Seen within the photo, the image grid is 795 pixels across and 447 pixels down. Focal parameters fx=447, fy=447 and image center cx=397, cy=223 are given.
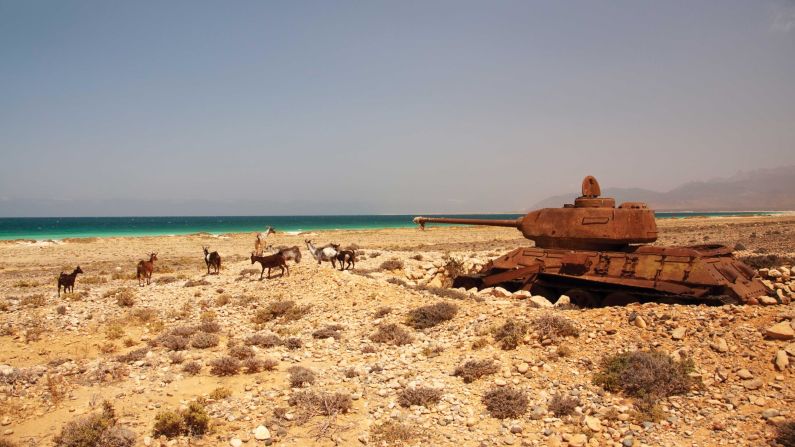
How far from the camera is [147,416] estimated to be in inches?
283

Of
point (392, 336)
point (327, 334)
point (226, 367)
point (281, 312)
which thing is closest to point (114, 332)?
point (281, 312)

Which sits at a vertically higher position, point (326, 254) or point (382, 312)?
point (326, 254)

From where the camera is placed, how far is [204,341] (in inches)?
422

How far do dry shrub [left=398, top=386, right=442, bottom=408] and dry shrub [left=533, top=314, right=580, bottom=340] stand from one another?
286 centimetres

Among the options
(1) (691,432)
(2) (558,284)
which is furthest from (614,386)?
(2) (558,284)

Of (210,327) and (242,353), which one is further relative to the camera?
(210,327)

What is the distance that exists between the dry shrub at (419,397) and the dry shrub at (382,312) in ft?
15.4

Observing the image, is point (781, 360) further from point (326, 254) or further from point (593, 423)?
point (326, 254)

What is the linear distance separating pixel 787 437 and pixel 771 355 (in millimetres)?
2175

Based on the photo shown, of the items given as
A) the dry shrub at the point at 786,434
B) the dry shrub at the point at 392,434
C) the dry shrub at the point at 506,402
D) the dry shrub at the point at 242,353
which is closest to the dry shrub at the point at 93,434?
the dry shrub at the point at 242,353

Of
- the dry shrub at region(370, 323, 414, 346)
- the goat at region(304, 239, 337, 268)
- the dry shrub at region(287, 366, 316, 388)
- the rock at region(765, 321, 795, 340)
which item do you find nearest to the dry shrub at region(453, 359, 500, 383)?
the dry shrub at region(370, 323, 414, 346)

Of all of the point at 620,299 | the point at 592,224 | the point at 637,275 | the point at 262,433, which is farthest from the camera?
the point at 592,224

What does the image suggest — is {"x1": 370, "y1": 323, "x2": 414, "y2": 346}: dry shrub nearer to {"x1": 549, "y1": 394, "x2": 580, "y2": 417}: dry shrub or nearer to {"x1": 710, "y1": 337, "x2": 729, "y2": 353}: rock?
{"x1": 549, "y1": 394, "x2": 580, "y2": 417}: dry shrub

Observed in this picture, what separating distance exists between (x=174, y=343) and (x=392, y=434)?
6.68 meters
